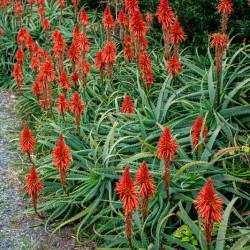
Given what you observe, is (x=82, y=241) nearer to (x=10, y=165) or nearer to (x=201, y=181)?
(x=201, y=181)

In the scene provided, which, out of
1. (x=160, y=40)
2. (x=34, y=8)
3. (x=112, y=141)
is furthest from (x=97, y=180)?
(x=34, y=8)

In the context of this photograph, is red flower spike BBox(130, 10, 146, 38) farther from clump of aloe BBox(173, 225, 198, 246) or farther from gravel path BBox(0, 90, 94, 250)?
clump of aloe BBox(173, 225, 198, 246)

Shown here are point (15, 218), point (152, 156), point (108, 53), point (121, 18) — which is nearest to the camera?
point (152, 156)

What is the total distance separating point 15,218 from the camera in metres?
3.63

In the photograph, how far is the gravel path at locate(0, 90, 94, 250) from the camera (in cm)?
332

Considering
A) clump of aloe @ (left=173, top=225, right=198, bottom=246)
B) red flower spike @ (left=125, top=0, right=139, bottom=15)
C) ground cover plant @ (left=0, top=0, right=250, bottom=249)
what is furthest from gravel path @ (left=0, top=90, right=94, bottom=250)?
red flower spike @ (left=125, top=0, right=139, bottom=15)

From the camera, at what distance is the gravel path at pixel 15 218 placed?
332 cm

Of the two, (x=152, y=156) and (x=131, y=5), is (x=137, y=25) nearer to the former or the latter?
(x=131, y=5)

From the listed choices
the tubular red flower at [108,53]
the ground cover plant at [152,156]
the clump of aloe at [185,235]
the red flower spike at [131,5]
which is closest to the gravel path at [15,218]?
the ground cover plant at [152,156]

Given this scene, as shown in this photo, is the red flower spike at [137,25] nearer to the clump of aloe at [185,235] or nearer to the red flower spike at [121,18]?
the red flower spike at [121,18]

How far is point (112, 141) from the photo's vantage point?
3.66 metres

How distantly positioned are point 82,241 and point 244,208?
1.52 m

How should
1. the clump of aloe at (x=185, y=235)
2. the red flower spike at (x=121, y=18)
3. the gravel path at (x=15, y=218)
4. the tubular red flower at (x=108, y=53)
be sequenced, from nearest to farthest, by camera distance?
the clump of aloe at (x=185, y=235)
the gravel path at (x=15, y=218)
the tubular red flower at (x=108, y=53)
the red flower spike at (x=121, y=18)

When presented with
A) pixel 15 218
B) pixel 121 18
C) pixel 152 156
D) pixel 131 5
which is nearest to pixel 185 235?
pixel 152 156
